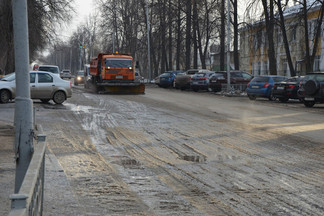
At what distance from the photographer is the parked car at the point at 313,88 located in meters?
22.6

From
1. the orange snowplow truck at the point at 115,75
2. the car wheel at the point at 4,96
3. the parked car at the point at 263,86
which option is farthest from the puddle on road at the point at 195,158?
the orange snowplow truck at the point at 115,75

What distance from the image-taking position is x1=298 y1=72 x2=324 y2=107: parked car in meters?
22.6

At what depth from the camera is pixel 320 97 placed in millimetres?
22672

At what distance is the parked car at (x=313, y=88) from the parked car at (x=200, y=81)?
50.1ft

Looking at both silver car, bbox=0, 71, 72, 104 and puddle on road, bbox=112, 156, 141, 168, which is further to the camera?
silver car, bbox=0, 71, 72, 104

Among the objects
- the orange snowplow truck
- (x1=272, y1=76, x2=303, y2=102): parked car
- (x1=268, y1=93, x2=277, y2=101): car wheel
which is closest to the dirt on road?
(x1=272, y1=76, x2=303, y2=102): parked car

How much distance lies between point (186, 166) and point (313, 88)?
15.1 metres

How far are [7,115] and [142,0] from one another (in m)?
43.3

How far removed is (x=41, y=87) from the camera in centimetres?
2319

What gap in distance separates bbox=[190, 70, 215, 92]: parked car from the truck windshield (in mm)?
6166

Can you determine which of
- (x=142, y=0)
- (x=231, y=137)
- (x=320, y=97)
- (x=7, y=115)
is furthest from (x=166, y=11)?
(x=231, y=137)

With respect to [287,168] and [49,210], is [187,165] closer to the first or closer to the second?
[287,168]

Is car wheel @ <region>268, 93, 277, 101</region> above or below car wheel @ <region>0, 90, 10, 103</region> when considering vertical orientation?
below

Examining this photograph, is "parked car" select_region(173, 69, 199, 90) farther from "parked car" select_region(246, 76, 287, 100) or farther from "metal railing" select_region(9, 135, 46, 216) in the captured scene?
"metal railing" select_region(9, 135, 46, 216)
